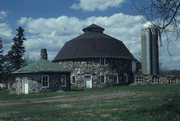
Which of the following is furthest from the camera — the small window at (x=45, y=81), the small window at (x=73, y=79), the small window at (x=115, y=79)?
the small window at (x=115, y=79)

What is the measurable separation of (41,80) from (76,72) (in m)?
10.7

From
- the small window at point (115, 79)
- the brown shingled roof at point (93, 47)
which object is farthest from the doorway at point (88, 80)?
the small window at point (115, 79)

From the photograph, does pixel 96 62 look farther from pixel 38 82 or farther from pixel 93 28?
pixel 38 82

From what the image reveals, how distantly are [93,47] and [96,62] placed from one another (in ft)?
8.93

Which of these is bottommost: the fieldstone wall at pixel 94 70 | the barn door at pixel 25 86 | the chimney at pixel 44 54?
the barn door at pixel 25 86

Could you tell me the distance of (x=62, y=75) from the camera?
41156 mm

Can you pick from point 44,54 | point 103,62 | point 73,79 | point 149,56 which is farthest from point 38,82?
point 149,56

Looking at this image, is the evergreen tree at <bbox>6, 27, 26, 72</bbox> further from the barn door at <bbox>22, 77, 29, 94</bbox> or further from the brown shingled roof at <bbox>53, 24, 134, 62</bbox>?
the barn door at <bbox>22, 77, 29, 94</bbox>

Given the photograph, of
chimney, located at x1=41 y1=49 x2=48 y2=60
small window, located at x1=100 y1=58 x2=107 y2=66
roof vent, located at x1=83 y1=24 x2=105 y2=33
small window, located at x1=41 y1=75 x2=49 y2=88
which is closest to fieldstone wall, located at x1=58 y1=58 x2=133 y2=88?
small window, located at x1=100 y1=58 x2=107 y2=66

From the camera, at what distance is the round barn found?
160 feet

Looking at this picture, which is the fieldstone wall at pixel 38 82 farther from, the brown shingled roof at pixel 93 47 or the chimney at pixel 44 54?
the brown shingled roof at pixel 93 47

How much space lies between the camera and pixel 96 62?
48.8 meters

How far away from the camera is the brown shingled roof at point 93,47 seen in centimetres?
4897

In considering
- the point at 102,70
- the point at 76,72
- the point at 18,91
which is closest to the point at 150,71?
the point at 102,70
